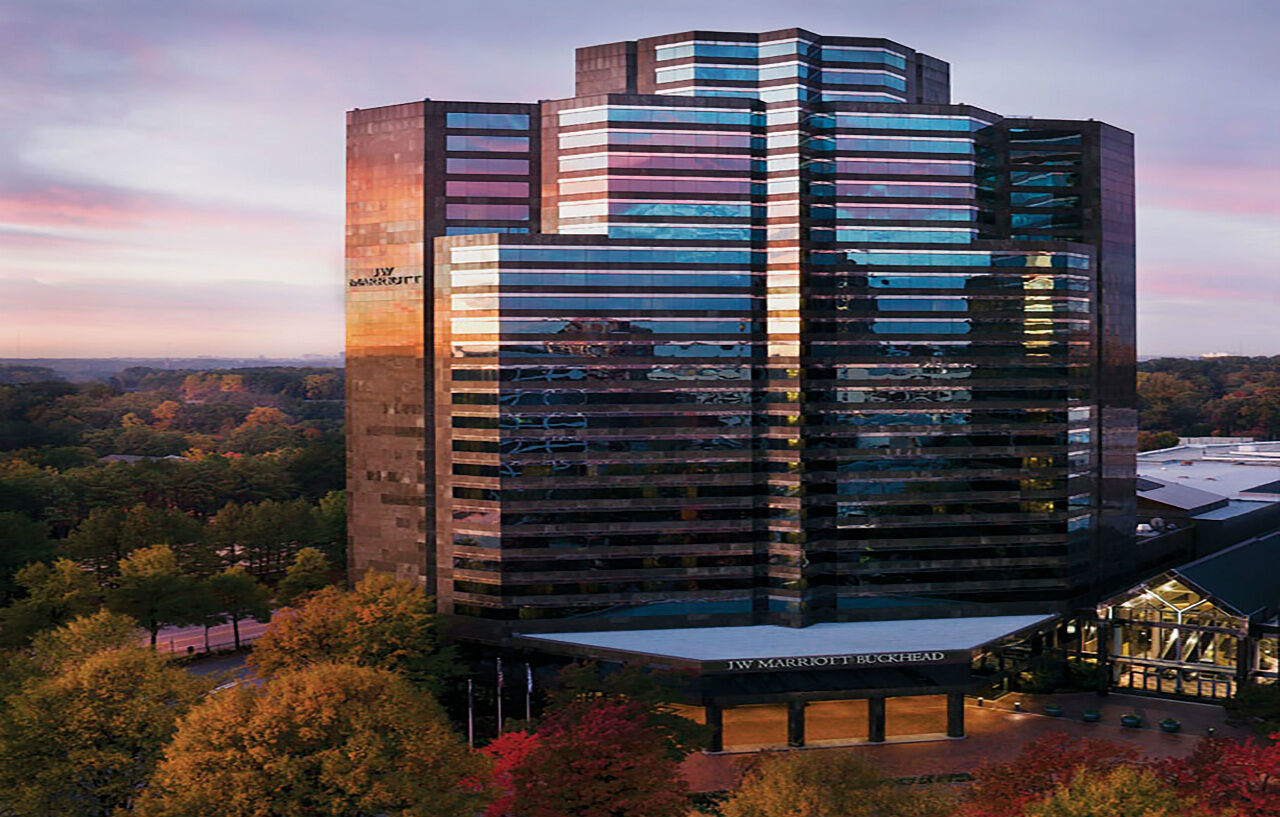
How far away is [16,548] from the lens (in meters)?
129

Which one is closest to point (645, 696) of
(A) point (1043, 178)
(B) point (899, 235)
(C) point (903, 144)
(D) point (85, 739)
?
(D) point (85, 739)

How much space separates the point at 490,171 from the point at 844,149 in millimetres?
36836

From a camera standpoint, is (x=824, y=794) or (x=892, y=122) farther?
(x=892, y=122)

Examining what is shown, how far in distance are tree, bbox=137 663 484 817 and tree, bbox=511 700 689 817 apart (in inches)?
160

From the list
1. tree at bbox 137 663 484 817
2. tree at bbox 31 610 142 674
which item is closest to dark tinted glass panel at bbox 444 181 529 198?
tree at bbox 31 610 142 674

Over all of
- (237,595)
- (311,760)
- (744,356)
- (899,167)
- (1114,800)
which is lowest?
(237,595)

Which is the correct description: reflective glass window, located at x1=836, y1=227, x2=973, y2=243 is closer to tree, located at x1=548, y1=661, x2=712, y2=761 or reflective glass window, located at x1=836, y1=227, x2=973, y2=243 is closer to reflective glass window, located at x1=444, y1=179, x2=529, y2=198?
reflective glass window, located at x1=444, y1=179, x2=529, y2=198

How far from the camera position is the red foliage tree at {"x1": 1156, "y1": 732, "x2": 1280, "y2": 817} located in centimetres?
5788

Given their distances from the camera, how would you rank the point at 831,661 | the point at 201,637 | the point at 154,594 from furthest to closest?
1. the point at 201,637
2. the point at 154,594
3. the point at 831,661

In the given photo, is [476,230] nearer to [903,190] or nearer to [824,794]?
[903,190]

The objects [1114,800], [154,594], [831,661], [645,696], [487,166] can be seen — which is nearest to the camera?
[1114,800]

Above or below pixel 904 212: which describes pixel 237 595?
below

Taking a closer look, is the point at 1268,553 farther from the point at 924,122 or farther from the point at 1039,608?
the point at 924,122

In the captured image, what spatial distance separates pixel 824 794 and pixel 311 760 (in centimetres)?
2873
